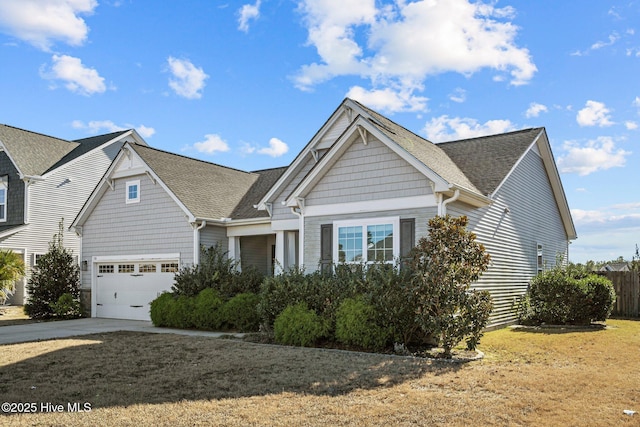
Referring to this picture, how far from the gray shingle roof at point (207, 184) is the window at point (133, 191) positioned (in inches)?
47.3

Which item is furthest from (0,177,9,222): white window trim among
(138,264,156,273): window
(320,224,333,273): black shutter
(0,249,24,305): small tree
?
(320,224,333,273): black shutter

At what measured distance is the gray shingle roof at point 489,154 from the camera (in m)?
16.5

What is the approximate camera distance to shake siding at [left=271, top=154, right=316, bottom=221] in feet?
59.4

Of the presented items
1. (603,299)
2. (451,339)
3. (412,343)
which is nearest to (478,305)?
(451,339)

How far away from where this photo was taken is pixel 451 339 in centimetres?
1115

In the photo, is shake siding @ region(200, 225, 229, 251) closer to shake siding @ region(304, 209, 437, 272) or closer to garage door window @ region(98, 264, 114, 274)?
shake siding @ region(304, 209, 437, 272)

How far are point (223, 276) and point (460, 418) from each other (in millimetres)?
A: 11757

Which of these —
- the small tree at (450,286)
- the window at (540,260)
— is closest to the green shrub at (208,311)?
the small tree at (450,286)

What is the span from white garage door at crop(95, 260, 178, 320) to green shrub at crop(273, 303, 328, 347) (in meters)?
7.96

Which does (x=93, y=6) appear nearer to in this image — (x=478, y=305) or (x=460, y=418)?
(x=478, y=305)

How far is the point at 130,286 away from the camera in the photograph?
69.4ft

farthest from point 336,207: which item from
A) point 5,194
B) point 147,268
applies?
point 5,194

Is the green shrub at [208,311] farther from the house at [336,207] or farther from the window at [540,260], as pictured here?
the window at [540,260]

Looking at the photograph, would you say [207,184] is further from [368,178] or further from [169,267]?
[368,178]
